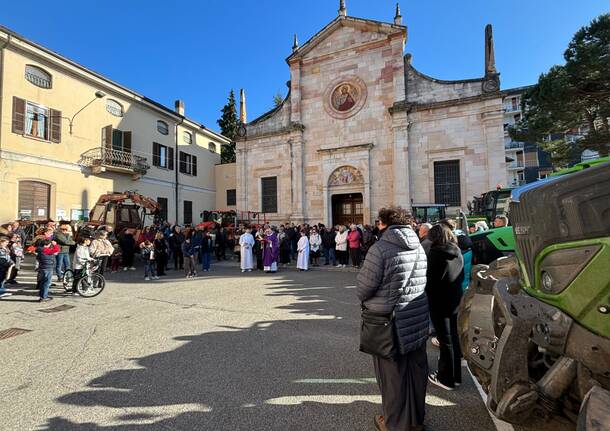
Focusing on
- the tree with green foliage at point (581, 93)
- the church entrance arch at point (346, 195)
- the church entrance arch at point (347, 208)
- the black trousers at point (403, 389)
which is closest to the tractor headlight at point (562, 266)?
the black trousers at point (403, 389)

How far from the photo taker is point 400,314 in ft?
8.77

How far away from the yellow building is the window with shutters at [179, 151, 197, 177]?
176 mm

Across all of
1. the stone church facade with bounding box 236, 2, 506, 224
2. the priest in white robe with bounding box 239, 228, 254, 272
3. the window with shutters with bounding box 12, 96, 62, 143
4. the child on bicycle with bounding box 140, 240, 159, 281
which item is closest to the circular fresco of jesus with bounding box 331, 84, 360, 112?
the stone church facade with bounding box 236, 2, 506, 224

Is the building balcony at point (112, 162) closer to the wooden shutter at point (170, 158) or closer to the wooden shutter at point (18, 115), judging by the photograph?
the wooden shutter at point (170, 158)

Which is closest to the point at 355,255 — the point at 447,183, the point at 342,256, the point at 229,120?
the point at 342,256

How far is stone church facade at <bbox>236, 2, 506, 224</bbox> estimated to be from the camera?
17141 mm

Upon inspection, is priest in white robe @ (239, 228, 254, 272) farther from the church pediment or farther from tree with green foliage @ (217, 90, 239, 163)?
tree with green foliage @ (217, 90, 239, 163)

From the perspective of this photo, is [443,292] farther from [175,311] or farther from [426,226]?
[175,311]

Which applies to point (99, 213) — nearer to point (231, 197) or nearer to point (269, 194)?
point (269, 194)

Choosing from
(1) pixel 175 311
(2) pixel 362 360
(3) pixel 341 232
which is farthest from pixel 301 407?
(3) pixel 341 232

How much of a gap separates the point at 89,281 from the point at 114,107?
57.9 feet

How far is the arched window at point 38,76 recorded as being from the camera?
1711cm

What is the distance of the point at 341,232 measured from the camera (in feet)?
43.9

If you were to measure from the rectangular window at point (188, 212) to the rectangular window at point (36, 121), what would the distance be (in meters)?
10.9
